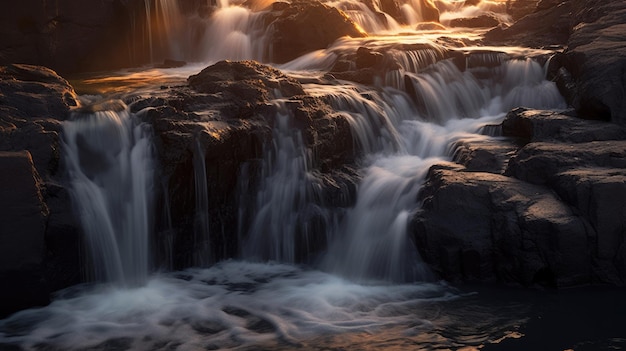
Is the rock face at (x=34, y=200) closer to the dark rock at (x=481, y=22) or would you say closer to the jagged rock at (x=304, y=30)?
the jagged rock at (x=304, y=30)

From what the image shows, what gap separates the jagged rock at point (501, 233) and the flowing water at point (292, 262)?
253 millimetres

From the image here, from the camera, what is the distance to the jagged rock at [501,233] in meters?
7.00

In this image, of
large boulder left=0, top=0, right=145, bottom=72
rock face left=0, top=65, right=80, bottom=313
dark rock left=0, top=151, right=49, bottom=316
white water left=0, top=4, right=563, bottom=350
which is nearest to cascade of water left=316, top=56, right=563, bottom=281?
white water left=0, top=4, right=563, bottom=350

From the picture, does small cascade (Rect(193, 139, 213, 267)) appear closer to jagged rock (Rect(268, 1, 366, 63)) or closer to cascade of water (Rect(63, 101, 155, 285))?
cascade of water (Rect(63, 101, 155, 285))

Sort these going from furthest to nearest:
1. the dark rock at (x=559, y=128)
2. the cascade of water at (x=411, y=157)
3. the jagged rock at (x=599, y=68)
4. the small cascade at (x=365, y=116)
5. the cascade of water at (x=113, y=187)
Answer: the small cascade at (x=365, y=116)
the jagged rock at (x=599, y=68)
the dark rock at (x=559, y=128)
the cascade of water at (x=411, y=157)
the cascade of water at (x=113, y=187)

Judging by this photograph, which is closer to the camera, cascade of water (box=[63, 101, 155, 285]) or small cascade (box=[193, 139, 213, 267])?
cascade of water (box=[63, 101, 155, 285])

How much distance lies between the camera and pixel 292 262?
27.1 feet

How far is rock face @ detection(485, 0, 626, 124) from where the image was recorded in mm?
8750

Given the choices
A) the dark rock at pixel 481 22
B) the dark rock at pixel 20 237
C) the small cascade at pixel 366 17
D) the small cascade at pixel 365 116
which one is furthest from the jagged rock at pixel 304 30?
the dark rock at pixel 20 237

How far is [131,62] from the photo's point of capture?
14391 millimetres

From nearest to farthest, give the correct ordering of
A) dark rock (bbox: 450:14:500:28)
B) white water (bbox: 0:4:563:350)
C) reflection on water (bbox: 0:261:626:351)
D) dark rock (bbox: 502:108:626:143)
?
reflection on water (bbox: 0:261:626:351) → white water (bbox: 0:4:563:350) → dark rock (bbox: 502:108:626:143) → dark rock (bbox: 450:14:500:28)

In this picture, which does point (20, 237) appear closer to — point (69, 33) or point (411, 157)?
point (411, 157)

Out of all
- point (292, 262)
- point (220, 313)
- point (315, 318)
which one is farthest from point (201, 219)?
point (315, 318)

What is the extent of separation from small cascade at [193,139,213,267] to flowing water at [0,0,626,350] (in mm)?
13
